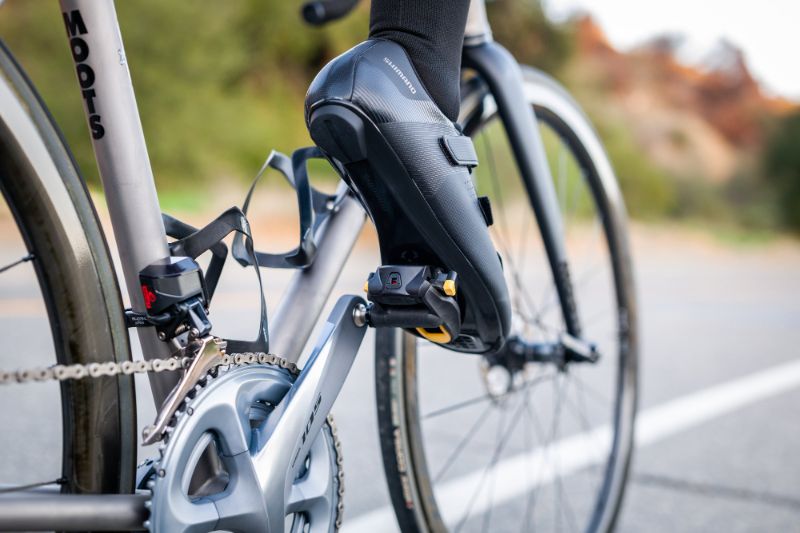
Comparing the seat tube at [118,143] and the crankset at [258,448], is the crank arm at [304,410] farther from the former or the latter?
the seat tube at [118,143]

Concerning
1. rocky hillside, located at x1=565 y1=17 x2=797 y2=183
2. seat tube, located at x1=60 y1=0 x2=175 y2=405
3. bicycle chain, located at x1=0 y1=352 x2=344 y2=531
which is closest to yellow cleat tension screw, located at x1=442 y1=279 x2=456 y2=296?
bicycle chain, located at x1=0 y1=352 x2=344 y2=531

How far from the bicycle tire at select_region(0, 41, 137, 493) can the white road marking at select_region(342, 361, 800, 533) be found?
4.01 feet

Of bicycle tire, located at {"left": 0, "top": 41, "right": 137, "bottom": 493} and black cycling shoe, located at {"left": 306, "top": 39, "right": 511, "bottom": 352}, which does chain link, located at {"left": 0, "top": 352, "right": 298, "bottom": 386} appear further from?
black cycling shoe, located at {"left": 306, "top": 39, "right": 511, "bottom": 352}

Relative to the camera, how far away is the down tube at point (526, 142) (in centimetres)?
168

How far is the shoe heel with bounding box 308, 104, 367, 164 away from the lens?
44.6 inches

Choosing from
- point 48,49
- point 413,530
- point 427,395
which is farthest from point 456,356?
point 48,49

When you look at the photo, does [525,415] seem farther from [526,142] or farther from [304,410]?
[304,410]

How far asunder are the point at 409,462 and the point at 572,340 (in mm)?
543

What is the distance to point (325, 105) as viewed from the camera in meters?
1.15

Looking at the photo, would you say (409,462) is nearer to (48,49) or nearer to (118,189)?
(118,189)

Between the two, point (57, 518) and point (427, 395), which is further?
point (427, 395)

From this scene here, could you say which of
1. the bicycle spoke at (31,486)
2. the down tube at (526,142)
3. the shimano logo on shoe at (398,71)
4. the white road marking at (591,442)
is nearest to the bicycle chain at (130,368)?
the bicycle spoke at (31,486)

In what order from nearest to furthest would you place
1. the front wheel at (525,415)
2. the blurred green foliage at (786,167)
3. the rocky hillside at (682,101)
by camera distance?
1. the front wheel at (525,415)
2. the blurred green foliage at (786,167)
3. the rocky hillside at (682,101)

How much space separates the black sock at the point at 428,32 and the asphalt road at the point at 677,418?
0.60 metres
